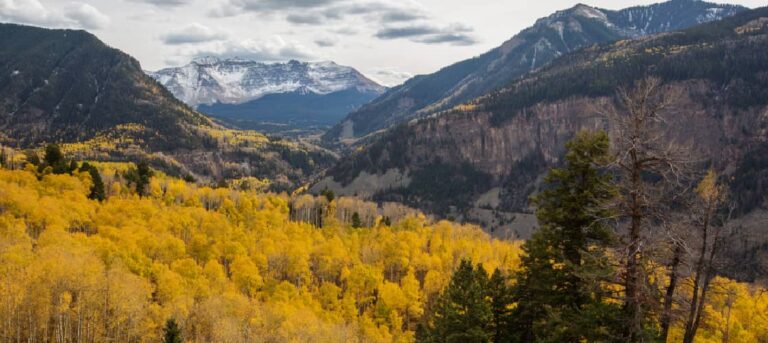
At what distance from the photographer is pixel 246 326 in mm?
69062

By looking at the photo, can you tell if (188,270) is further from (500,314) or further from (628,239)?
(628,239)

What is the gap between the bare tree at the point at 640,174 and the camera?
2159 centimetres

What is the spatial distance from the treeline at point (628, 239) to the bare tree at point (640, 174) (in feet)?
0.15

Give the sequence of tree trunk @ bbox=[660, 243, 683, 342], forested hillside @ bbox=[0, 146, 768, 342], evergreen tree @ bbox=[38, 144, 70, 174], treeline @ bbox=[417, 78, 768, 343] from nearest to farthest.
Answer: treeline @ bbox=[417, 78, 768, 343]
tree trunk @ bbox=[660, 243, 683, 342]
forested hillside @ bbox=[0, 146, 768, 342]
evergreen tree @ bbox=[38, 144, 70, 174]

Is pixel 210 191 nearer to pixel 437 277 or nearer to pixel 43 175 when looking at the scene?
pixel 43 175

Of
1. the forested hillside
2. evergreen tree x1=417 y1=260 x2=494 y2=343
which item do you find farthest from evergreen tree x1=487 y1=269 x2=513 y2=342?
evergreen tree x1=417 y1=260 x2=494 y2=343

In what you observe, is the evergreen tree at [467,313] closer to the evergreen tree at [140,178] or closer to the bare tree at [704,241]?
the bare tree at [704,241]

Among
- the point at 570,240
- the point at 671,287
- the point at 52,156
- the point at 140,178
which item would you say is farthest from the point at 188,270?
the point at 671,287

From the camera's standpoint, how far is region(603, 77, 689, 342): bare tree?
850 inches

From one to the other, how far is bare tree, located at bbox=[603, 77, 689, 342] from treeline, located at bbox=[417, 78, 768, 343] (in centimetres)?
4

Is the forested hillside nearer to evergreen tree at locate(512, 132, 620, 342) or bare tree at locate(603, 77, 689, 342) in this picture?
evergreen tree at locate(512, 132, 620, 342)

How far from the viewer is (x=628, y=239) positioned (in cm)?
2289

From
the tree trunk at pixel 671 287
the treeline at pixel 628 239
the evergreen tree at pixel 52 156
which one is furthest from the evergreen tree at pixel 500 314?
the evergreen tree at pixel 52 156

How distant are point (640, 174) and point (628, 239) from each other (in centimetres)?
279
